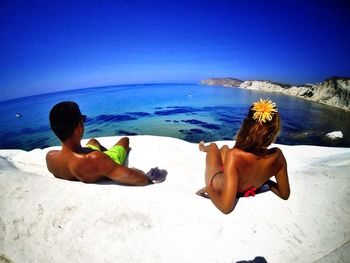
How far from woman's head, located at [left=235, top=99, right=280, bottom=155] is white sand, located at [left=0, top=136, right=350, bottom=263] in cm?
85

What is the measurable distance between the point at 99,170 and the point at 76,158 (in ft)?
1.16

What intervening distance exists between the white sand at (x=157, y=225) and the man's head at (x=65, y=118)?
74 cm

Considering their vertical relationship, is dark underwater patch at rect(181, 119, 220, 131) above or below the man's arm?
below

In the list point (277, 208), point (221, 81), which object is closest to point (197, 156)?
point (277, 208)

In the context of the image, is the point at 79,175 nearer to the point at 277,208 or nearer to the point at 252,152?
the point at 252,152

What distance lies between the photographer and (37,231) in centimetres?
234

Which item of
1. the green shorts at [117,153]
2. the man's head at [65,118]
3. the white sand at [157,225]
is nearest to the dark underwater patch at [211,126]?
the green shorts at [117,153]

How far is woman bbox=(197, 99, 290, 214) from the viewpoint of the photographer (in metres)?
2.34

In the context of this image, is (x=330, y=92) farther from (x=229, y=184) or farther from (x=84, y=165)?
(x=84, y=165)

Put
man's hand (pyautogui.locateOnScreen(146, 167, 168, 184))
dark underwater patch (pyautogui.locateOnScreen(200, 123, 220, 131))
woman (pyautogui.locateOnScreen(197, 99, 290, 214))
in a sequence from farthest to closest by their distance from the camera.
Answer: dark underwater patch (pyautogui.locateOnScreen(200, 123, 220, 131)) → man's hand (pyautogui.locateOnScreen(146, 167, 168, 184)) → woman (pyautogui.locateOnScreen(197, 99, 290, 214))

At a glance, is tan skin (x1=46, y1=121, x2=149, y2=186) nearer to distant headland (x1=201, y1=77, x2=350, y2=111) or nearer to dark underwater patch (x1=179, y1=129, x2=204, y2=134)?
dark underwater patch (x1=179, y1=129, x2=204, y2=134)

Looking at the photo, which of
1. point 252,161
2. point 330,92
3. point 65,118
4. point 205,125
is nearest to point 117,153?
point 65,118

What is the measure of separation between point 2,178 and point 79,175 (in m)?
1.04

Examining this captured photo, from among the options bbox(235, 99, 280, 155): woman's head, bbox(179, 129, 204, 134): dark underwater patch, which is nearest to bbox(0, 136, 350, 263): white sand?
bbox(235, 99, 280, 155): woman's head
